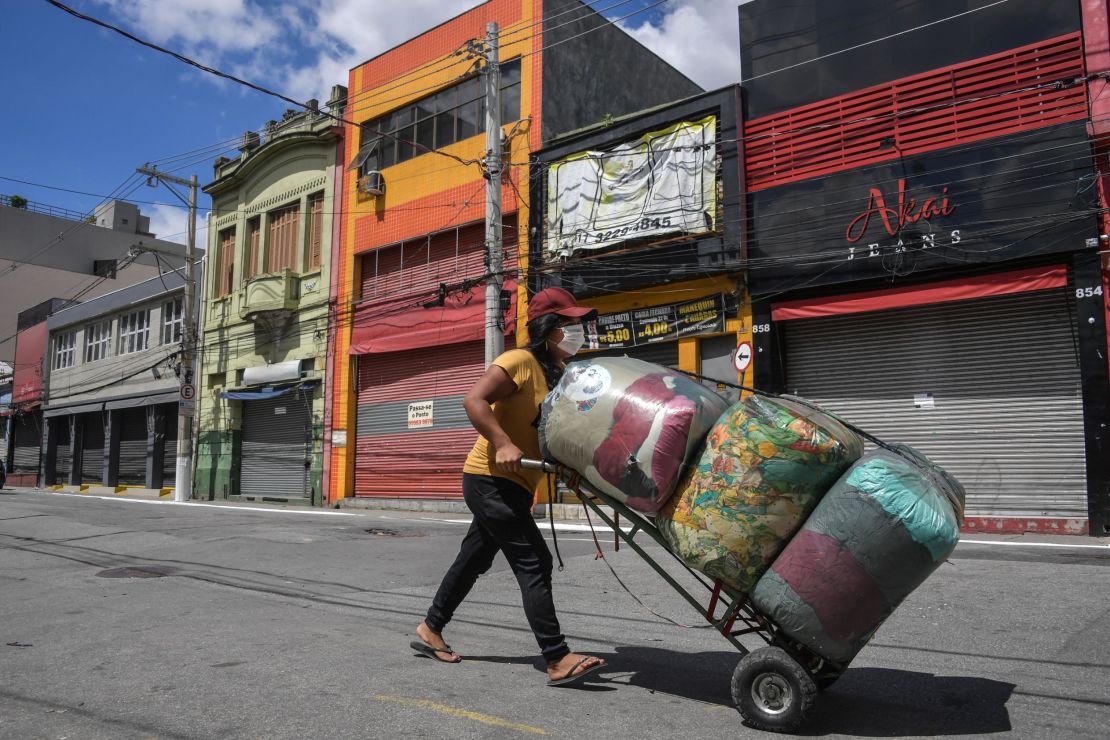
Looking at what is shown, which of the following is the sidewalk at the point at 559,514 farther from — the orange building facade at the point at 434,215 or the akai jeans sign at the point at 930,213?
the akai jeans sign at the point at 930,213

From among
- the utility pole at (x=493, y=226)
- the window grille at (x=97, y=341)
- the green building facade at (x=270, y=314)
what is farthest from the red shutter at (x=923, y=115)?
the window grille at (x=97, y=341)

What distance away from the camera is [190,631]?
4887 mm

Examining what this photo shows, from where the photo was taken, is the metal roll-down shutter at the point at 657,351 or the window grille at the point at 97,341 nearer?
the metal roll-down shutter at the point at 657,351

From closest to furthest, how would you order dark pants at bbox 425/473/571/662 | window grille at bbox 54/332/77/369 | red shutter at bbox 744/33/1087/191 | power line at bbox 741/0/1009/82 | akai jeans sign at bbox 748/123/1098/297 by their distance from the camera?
dark pants at bbox 425/473/571/662 < akai jeans sign at bbox 748/123/1098/297 < red shutter at bbox 744/33/1087/191 < power line at bbox 741/0/1009/82 < window grille at bbox 54/332/77/369

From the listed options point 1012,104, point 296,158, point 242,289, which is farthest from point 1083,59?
point 242,289

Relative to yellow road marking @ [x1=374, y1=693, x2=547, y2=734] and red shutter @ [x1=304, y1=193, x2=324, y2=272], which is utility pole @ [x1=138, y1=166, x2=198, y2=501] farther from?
yellow road marking @ [x1=374, y1=693, x2=547, y2=734]

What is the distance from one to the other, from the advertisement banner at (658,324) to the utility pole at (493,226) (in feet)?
8.42

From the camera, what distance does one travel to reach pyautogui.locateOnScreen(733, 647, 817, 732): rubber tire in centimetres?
303

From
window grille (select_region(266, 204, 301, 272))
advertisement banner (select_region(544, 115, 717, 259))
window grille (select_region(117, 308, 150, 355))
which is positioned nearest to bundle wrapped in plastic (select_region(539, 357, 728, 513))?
advertisement banner (select_region(544, 115, 717, 259))

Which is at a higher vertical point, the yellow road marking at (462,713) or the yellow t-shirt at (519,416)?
the yellow t-shirt at (519,416)

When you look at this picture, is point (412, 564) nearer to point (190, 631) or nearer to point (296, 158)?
point (190, 631)

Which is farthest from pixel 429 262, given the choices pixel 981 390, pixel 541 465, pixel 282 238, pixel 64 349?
pixel 64 349

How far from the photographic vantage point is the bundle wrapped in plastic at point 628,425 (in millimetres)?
3213

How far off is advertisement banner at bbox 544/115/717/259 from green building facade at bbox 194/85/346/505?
815 centimetres
